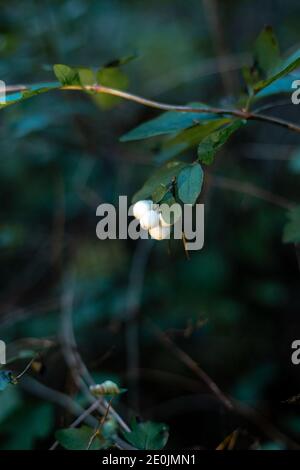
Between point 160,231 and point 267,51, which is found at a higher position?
point 267,51

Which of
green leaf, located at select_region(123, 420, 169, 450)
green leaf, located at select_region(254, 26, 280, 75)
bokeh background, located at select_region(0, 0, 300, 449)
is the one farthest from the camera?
bokeh background, located at select_region(0, 0, 300, 449)

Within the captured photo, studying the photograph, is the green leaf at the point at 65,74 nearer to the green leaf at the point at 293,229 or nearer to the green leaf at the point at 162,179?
the green leaf at the point at 162,179

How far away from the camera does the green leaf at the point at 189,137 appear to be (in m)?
0.90

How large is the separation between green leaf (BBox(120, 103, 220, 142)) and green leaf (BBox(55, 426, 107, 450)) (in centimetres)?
46

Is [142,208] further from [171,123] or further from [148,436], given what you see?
[148,436]

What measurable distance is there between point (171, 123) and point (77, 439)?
51cm

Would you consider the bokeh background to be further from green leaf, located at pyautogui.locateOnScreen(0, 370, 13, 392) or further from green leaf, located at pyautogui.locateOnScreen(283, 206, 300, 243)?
green leaf, located at pyautogui.locateOnScreen(0, 370, 13, 392)

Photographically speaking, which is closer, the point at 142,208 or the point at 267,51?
the point at 142,208

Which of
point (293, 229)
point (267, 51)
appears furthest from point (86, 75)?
point (293, 229)

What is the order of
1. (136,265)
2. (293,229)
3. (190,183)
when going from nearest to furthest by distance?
(190,183), (293,229), (136,265)

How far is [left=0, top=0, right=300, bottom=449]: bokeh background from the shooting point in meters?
1.60

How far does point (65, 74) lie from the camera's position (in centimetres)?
80

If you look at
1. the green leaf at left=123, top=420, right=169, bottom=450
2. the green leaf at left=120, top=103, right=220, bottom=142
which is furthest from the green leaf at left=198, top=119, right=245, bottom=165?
the green leaf at left=123, top=420, right=169, bottom=450

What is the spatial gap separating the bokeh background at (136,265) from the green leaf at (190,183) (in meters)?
0.72
